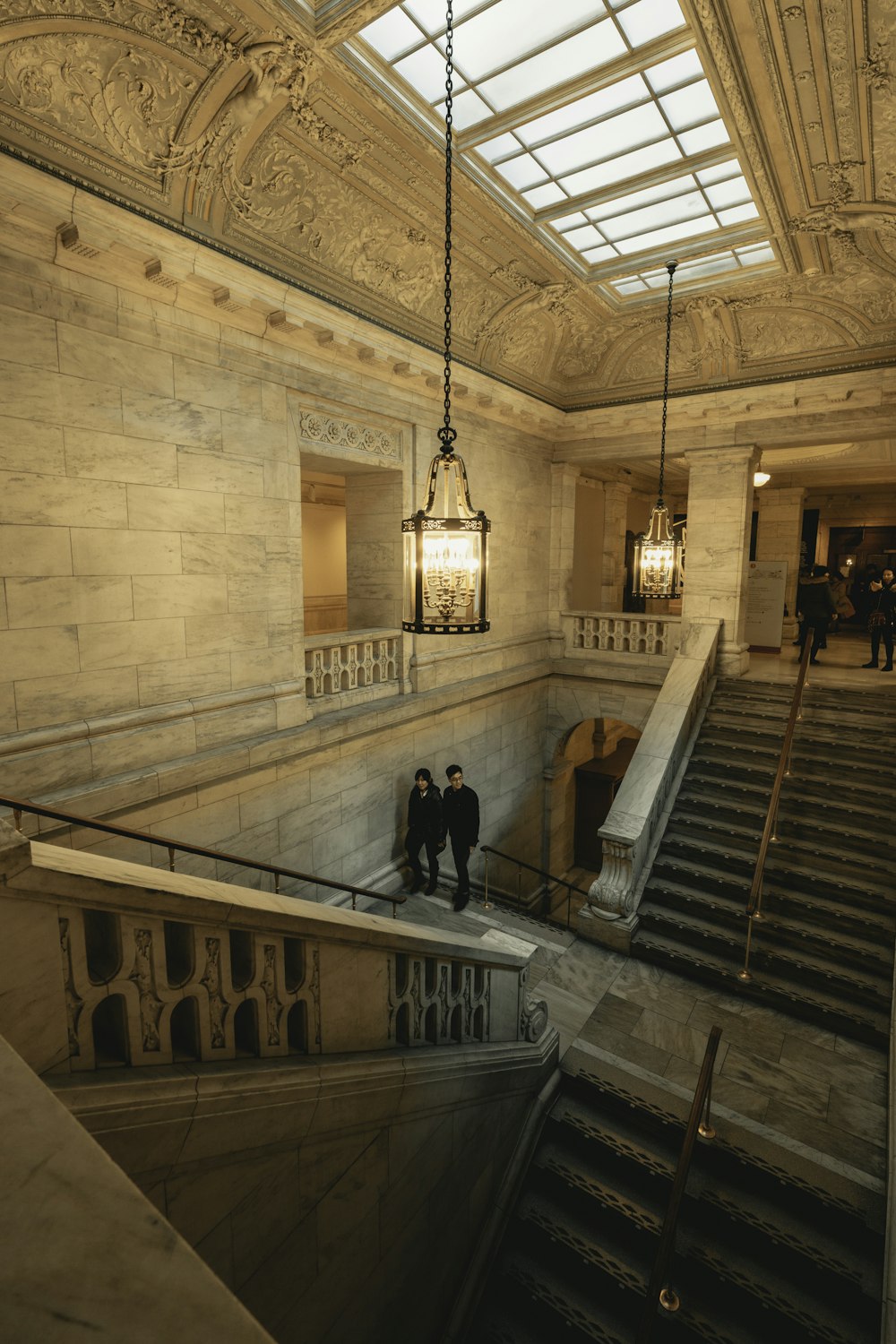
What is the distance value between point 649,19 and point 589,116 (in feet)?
3.30

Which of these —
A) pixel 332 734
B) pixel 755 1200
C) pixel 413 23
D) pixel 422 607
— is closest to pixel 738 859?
pixel 755 1200

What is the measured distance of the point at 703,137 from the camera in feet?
18.6

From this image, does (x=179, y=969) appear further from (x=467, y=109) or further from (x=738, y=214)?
(x=738, y=214)

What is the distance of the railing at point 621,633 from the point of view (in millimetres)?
10742

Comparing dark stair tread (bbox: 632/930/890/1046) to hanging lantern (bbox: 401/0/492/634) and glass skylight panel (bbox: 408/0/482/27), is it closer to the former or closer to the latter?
hanging lantern (bbox: 401/0/492/634)

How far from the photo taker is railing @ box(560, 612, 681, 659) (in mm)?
10742

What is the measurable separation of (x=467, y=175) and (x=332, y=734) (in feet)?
18.2

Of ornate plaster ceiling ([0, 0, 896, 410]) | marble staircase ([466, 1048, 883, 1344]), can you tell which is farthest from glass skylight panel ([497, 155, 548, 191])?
marble staircase ([466, 1048, 883, 1344])

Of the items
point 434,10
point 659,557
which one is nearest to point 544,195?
point 434,10

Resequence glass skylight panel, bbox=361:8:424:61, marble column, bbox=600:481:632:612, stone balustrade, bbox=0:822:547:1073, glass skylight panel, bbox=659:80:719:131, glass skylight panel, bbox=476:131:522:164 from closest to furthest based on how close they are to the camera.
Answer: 1. stone balustrade, bbox=0:822:547:1073
2. glass skylight panel, bbox=361:8:424:61
3. glass skylight panel, bbox=659:80:719:131
4. glass skylight panel, bbox=476:131:522:164
5. marble column, bbox=600:481:632:612

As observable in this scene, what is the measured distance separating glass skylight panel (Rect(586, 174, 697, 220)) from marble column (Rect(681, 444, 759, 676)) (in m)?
4.24

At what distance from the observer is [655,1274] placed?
3.07 meters

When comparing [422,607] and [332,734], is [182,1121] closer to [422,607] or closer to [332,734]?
[422,607]

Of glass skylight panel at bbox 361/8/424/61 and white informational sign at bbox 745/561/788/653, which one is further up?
glass skylight panel at bbox 361/8/424/61
